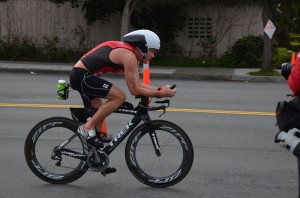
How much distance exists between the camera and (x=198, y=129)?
10.0 m

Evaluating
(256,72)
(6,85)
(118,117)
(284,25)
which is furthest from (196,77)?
(284,25)

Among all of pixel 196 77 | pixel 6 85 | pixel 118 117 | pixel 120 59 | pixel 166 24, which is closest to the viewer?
pixel 120 59

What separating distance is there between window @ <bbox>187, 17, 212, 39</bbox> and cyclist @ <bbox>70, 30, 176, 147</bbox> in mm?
19036

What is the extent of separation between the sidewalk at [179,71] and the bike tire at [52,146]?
1396cm

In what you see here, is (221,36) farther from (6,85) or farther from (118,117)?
(118,117)

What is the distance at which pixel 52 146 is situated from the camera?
22.5 ft

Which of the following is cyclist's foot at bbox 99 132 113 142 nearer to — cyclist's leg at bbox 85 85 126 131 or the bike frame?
the bike frame

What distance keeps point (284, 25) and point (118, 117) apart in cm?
2235

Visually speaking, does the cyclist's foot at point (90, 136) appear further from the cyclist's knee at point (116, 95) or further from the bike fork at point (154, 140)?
the bike fork at point (154, 140)

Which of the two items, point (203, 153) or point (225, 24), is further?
point (225, 24)

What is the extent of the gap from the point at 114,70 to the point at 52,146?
107 cm

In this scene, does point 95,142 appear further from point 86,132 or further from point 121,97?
point 121,97

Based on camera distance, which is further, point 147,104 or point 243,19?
point 243,19

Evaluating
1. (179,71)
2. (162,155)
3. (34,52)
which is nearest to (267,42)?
(179,71)
